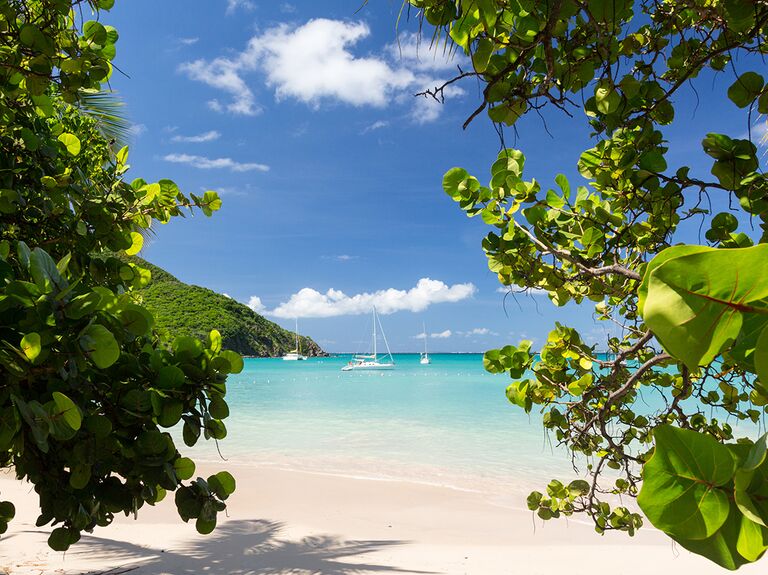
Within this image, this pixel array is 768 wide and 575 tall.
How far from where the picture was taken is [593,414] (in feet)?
6.74

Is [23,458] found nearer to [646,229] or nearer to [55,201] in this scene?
[55,201]

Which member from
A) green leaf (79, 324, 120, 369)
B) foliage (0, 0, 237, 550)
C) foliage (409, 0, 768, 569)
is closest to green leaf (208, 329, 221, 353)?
foliage (0, 0, 237, 550)

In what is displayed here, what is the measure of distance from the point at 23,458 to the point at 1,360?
18.8 inches

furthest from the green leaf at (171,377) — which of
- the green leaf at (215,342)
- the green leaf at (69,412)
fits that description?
the green leaf at (69,412)

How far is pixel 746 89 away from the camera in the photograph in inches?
57.4

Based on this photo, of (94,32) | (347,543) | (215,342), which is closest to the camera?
(215,342)

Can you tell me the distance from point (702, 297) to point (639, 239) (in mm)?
2133

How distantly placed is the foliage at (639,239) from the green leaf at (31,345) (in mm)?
1089

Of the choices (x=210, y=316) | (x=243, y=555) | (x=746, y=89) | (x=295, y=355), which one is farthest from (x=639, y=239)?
(x=295, y=355)

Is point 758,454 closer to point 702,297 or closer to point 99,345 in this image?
point 702,297

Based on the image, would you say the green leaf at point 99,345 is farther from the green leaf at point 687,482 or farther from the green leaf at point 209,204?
the green leaf at point 209,204

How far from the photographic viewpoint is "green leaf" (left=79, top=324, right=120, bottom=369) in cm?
108

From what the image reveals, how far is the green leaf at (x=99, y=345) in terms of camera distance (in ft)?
3.55

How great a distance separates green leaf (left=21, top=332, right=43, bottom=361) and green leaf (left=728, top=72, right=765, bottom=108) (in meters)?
1.90
